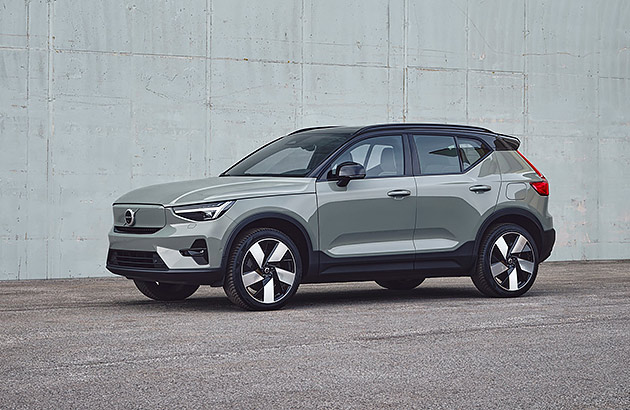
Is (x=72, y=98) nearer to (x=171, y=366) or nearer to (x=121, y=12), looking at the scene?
(x=121, y=12)

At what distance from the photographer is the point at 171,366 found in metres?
6.08

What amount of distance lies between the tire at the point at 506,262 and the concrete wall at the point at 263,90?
5.62m

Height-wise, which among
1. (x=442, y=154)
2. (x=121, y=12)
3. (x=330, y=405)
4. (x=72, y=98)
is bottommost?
(x=330, y=405)

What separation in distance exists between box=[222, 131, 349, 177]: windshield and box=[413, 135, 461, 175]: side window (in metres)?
0.83

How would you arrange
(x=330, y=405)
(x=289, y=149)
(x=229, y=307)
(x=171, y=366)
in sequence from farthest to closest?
1. (x=289, y=149)
2. (x=229, y=307)
3. (x=171, y=366)
4. (x=330, y=405)

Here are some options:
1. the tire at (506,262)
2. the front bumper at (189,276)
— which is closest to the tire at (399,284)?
the tire at (506,262)

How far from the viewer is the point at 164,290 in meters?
10.0

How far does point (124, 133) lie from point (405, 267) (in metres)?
6.03

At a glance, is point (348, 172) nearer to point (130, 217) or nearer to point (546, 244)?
point (130, 217)

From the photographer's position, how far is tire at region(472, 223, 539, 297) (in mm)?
10125

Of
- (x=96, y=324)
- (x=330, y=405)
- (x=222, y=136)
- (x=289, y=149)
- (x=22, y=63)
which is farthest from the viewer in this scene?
(x=222, y=136)

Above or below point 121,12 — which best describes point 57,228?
below

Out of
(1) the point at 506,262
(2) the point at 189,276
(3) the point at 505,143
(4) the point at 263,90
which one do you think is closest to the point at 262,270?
(2) the point at 189,276

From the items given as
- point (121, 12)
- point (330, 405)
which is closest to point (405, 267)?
point (330, 405)
